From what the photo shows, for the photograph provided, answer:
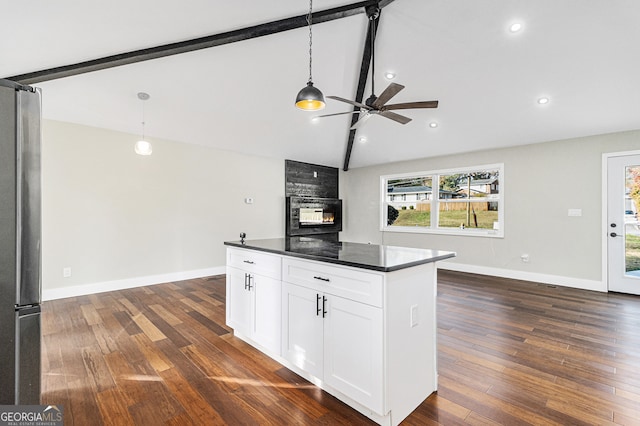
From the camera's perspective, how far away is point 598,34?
3.09 m

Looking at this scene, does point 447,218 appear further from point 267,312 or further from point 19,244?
point 19,244

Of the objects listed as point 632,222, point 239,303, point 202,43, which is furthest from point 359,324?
point 632,222

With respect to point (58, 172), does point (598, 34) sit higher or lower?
higher

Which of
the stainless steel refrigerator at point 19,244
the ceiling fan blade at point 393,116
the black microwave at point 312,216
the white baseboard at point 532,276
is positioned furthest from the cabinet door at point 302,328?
the white baseboard at point 532,276

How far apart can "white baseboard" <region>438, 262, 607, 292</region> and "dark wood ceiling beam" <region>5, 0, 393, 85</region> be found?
4893mm

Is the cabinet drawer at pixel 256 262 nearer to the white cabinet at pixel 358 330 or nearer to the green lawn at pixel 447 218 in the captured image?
the white cabinet at pixel 358 330

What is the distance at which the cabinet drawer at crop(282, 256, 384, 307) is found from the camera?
1.74m

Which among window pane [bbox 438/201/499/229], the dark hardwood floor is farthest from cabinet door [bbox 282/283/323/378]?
window pane [bbox 438/201/499/229]

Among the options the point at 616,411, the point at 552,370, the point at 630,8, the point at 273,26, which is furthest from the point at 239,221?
the point at 630,8

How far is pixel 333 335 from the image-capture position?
6.45ft

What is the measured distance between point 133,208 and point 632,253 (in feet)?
25.5

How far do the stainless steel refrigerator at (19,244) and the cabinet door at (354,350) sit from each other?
144 centimetres

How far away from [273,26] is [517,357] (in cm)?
400

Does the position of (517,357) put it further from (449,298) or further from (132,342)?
(132,342)
